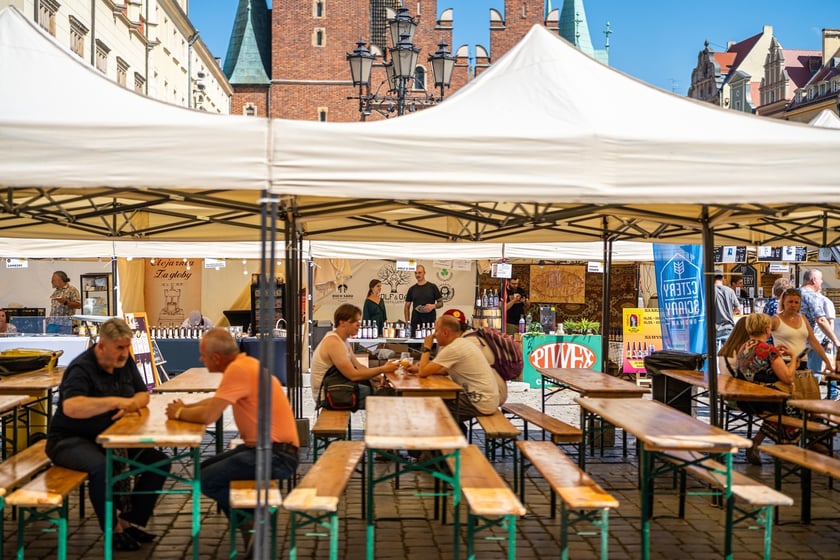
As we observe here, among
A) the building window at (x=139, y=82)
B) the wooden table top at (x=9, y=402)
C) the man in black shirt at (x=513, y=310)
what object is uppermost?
the building window at (x=139, y=82)

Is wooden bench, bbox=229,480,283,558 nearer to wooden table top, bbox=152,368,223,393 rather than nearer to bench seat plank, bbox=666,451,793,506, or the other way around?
→ wooden table top, bbox=152,368,223,393

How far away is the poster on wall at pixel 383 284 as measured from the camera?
1847 cm

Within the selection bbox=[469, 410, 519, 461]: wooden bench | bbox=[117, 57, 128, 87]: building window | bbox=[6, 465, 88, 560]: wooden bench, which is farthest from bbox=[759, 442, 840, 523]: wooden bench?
bbox=[117, 57, 128, 87]: building window

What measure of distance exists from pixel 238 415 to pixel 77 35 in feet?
86.3

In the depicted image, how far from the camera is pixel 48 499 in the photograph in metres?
4.90

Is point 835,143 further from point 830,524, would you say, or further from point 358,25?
point 358,25

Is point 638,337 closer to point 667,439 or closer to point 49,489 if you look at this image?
point 667,439

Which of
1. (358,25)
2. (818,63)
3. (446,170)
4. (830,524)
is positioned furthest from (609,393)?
(818,63)

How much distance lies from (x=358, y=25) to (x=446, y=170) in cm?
6018

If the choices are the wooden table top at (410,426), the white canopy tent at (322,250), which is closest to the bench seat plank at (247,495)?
the wooden table top at (410,426)

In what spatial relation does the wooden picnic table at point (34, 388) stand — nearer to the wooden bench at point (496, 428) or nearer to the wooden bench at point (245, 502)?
the wooden bench at point (245, 502)

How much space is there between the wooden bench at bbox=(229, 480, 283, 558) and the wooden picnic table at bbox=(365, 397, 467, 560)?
1.71 feet

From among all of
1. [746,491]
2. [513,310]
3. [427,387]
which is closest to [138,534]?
[427,387]

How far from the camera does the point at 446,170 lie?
495 centimetres
